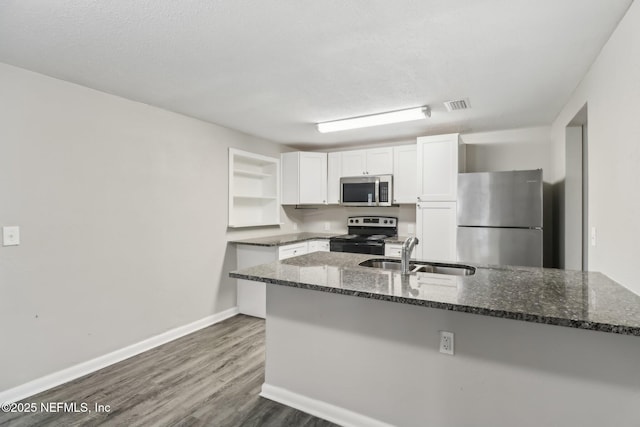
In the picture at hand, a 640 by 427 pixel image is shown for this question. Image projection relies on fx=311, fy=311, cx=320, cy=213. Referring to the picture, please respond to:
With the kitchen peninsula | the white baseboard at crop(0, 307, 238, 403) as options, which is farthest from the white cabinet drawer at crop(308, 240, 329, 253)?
the kitchen peninsula

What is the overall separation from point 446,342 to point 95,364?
2732 millimetres

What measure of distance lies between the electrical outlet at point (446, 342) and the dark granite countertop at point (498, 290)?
0.26 meters

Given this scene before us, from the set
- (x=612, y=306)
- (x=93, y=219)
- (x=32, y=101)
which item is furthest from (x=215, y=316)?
(x=612, y=306)

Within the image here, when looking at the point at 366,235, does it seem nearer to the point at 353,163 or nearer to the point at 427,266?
the point at 353,163

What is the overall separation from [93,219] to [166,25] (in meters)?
1.75

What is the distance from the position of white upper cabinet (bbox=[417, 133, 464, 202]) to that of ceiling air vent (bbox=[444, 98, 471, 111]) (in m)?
0.73

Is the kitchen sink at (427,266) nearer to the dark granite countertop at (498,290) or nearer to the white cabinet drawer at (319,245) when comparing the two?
the dark granite countertop at (498,290)

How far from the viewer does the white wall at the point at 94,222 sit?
86.0 inches

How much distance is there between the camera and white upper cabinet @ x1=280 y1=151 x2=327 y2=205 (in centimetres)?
458

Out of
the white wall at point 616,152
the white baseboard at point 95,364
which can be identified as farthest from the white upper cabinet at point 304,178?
the white wall at point 616,152

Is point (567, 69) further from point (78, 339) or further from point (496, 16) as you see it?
point (78, 339)

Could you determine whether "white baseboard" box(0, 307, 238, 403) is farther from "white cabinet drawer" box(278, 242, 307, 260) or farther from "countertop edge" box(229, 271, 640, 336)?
"countertop edge" box(229, 271, 640, 336)

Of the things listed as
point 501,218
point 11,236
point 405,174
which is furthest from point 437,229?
point 11,236

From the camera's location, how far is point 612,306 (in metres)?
1.33
